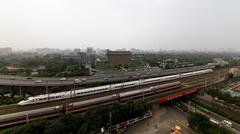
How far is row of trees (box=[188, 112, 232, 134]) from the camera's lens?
1365 cm

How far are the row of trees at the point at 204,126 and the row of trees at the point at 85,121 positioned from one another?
5.88 meters

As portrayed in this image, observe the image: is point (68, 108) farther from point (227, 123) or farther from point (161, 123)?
point (227, 123)

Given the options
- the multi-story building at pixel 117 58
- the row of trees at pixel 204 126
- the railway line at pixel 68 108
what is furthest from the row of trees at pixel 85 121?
the multi-story building at pixel 117 58

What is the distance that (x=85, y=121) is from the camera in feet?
46.9

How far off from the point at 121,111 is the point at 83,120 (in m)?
4.49

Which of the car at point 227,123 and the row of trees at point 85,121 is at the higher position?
the row of trees at point 85,121

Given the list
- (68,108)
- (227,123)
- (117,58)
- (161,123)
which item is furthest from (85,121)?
(117,58)

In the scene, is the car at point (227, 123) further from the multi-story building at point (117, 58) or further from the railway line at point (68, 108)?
the multi-story building at point (117, 58)

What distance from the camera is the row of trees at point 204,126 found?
13648 mm

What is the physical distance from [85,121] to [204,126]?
12.3 metres

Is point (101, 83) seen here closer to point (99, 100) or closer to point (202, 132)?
point (99, 100)

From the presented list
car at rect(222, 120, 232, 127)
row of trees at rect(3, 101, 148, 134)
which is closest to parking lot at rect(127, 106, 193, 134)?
row of trees at rect(3, 101, 148, 134)

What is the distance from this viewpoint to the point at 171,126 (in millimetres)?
17359

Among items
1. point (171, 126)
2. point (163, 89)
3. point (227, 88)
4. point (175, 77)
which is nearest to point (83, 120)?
point (171, 126)
